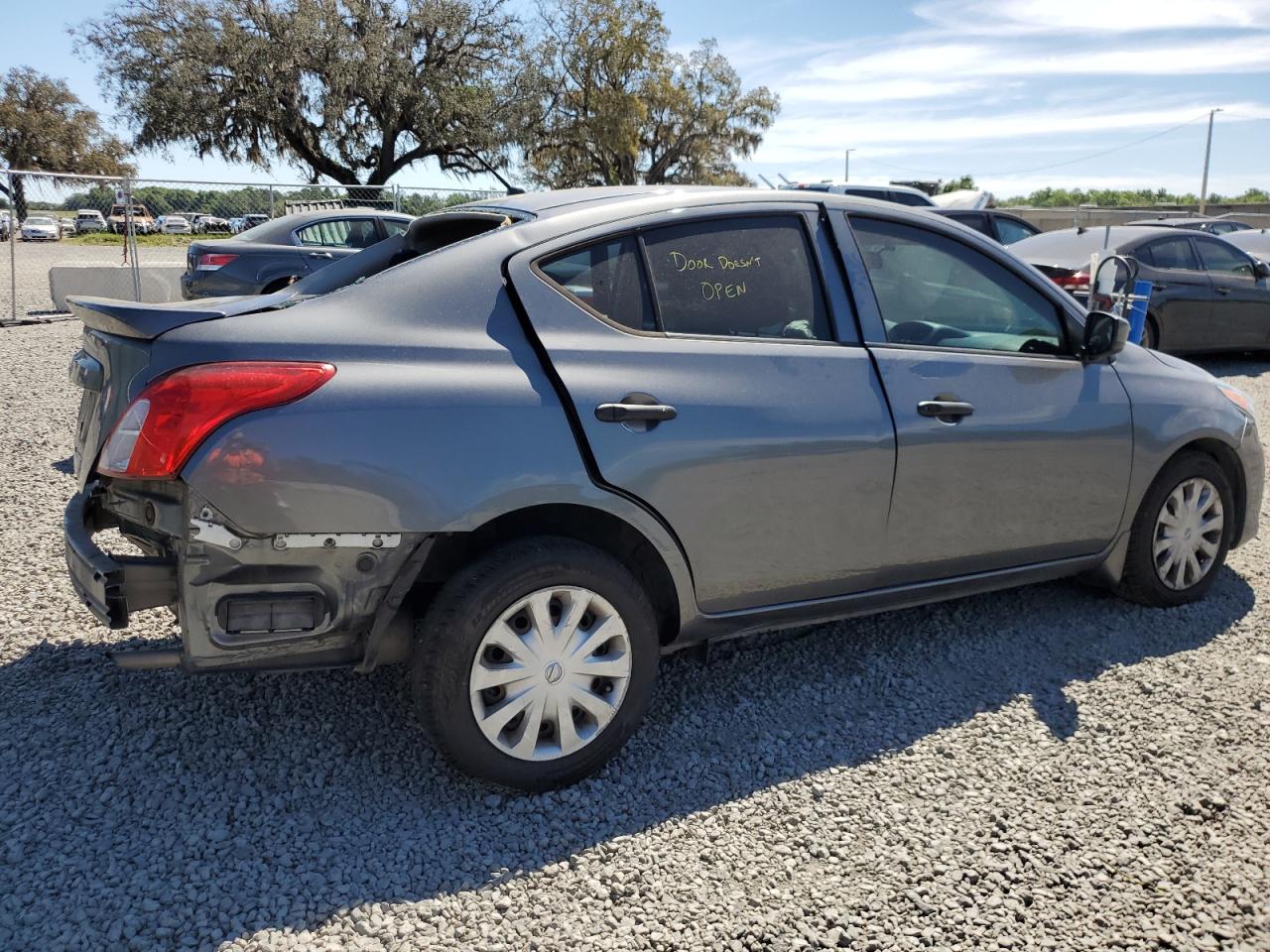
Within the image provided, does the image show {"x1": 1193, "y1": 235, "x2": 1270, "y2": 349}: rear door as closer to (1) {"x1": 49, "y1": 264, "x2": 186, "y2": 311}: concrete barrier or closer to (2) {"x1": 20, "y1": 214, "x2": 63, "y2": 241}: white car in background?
(1) {"x1": 49, "y1": 264, "x2": 186, "y2": 311}: concrete barrier

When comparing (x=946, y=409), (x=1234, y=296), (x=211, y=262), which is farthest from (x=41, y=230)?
(x=946, y=409)

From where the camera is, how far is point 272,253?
11.5m

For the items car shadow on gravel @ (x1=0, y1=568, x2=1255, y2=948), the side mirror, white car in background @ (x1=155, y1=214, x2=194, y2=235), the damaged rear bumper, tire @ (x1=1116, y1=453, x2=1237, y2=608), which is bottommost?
car shadow on gravel @ (x1=0, y1=568, x2=1255, y2=948)

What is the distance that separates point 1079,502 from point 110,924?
354 centimetres

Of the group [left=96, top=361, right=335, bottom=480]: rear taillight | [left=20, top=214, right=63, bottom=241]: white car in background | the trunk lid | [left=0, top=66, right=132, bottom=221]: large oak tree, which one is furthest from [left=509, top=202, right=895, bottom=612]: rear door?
[left=0, top=66, right=132, bottom=221]: large oak tree

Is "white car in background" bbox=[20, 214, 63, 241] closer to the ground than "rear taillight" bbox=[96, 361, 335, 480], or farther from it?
farther from it

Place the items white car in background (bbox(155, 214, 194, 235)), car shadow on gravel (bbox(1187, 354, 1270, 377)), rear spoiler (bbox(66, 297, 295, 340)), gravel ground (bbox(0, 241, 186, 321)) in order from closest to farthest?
1. rear spoiler (bbox(66, 297, 295, 340))
2. car shadow on gravel (bbox(1187, 354, 1270, 377))
3. gravel ground (bbox(0, 241, 186, 321))
4. white car in background (bbox(155, 214, 194, 235))

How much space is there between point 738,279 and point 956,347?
96cm

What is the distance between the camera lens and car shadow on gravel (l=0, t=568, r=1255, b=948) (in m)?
2.66

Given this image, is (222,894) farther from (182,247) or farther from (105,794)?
(182,247)

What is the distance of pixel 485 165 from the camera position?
1485 inches

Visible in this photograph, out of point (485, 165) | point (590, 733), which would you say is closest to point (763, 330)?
point (590, 733)

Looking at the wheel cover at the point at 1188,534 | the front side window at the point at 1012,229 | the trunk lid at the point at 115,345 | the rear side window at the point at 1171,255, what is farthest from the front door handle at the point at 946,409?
→ the front side window at the point at 1012,229

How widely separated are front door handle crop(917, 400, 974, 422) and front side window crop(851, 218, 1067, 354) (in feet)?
0.81
